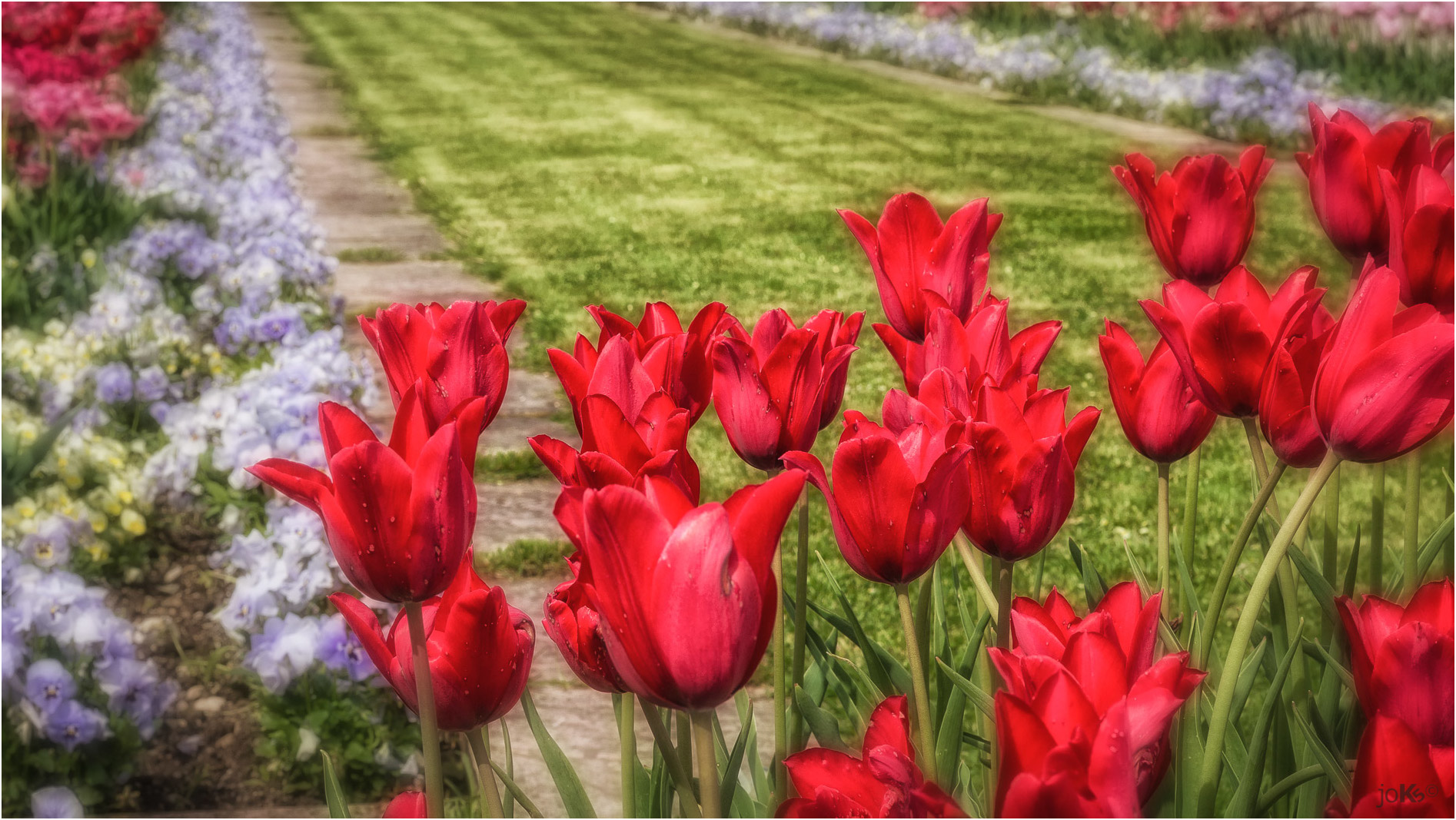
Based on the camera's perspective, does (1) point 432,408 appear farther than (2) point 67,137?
No

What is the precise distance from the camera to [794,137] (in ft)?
26.9

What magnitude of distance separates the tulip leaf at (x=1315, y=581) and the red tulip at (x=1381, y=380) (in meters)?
0.13

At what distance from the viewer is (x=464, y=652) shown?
0.80 m

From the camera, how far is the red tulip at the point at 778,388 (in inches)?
36.3

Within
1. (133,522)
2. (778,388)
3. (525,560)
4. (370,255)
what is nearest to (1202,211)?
(778,388)

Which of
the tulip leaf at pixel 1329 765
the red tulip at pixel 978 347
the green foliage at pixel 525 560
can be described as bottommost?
the green foliage at pixel 525 560

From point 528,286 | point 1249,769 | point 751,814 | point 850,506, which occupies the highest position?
point 850,506

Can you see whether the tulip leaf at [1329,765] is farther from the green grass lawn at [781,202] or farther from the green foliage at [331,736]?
the green foliage at [331,736]

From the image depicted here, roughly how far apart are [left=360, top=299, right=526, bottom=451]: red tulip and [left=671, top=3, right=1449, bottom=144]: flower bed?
703cm

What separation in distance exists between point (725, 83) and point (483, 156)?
3174mm

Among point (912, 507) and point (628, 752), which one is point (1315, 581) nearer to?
point (912, 507)

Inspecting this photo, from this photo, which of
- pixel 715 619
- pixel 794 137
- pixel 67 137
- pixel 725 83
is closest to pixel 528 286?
pixel 67 137

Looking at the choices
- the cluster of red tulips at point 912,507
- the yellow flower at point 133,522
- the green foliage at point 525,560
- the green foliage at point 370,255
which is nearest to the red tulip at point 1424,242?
the cluster of red tulips at point 912,507

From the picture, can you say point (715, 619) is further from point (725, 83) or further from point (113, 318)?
point (725, 83)
